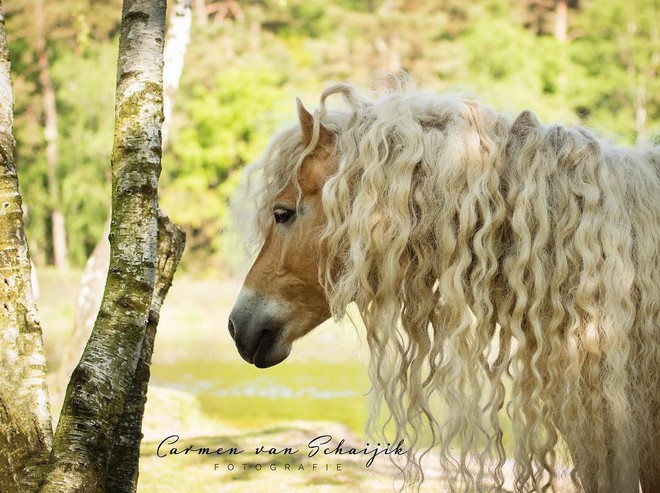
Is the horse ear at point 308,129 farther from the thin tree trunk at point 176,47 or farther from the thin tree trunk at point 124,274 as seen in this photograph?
the thin tree trunk at point 176,47

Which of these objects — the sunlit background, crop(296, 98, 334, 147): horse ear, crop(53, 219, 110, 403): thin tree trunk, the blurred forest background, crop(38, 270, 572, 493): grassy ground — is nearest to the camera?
crop(296, 98, 334, 147): horse ear

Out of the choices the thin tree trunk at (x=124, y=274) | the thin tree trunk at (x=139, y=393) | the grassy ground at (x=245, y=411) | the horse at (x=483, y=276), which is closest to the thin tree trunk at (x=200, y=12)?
the grassy ground at (x=245, y=411)

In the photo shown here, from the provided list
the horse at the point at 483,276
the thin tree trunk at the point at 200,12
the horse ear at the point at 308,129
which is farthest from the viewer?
the thin tree trunk at the point at 200,12

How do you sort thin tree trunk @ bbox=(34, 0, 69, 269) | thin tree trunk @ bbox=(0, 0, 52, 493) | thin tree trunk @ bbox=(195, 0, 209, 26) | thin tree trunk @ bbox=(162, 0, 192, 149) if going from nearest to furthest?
thin tree trunk @ bbox=(0, 0, 52, 493) < thin tree trunk @ bbox=(162, 0, 192, 149) < thin tree trunk @ bbox=(34, 0, 69, 269) < thin tree trunk @ bbox=(195, 0, 209, 26)

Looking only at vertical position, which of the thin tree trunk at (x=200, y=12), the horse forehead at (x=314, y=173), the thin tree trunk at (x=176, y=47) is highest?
the thin tree trunk at (x=200, y=12)

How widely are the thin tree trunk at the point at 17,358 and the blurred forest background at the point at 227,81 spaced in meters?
25.2

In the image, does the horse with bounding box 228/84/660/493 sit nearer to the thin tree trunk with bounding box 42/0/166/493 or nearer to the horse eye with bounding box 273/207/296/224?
the horse eye with bounding box 273/207/296/224

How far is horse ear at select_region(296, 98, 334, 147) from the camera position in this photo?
2.79m

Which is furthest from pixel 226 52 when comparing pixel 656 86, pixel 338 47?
pixel 656 86

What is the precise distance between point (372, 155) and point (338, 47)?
98.3ft

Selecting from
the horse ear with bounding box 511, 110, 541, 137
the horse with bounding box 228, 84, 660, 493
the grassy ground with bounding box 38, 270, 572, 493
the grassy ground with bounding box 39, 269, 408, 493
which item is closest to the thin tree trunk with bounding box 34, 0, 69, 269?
the grassy ground with bounding box 39, 269, 408, 493

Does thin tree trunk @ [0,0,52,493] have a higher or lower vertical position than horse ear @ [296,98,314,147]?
lower

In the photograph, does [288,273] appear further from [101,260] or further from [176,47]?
[101,260]

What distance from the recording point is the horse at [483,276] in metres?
2.57
